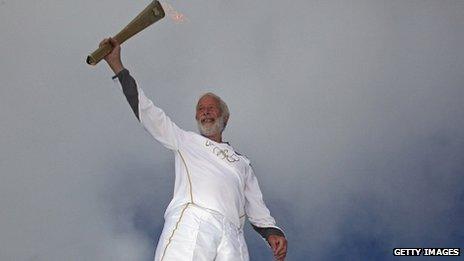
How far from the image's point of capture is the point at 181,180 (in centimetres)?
598

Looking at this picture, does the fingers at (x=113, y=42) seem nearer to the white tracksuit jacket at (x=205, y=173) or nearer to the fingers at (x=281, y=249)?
the white tracksuit jacket at (x=205, y=173)

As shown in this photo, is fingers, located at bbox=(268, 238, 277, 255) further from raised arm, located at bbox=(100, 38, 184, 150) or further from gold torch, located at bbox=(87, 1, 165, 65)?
gold torch, located at bbox=(87, 1, 165, 65)

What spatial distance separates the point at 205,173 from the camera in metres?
5.89

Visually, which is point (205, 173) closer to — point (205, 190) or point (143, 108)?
point (205, 190)

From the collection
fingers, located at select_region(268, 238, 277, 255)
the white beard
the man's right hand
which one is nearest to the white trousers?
fingers, located at select_region(268, 238, 277, 255)

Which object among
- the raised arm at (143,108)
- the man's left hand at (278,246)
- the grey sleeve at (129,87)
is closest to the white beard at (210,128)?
the raised arm at (143,108)

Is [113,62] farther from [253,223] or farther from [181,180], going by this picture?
[253,223]

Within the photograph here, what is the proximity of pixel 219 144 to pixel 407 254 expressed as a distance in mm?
6987

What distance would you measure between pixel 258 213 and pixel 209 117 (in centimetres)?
125

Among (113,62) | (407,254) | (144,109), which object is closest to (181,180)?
(144,109)

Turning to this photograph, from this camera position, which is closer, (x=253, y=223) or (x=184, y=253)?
(x=184, y=253)

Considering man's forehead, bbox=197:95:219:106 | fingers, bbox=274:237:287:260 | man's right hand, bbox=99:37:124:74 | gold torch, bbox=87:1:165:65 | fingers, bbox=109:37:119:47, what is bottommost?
fingers, bbox=274:237:287:260

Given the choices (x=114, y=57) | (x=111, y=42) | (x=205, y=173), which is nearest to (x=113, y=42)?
(x=111, y=42)

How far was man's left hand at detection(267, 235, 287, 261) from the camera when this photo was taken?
6098mm
